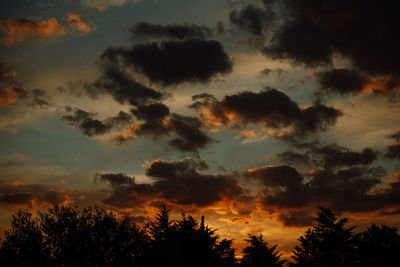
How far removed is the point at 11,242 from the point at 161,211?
3194cm

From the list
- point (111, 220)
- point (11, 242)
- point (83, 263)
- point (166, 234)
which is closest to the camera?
point (83, 263)

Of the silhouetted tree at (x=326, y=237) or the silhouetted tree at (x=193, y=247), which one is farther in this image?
the silhouetted tree at (x=326, y=237)

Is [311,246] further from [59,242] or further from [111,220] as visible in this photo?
[59,242]

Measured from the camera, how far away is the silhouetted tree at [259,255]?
6831cm

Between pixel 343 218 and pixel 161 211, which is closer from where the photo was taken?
pixel 343 218

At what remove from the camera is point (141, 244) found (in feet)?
199

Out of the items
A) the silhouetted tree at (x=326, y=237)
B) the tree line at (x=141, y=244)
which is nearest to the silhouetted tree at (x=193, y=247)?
the tree line at (x=141, y=244)

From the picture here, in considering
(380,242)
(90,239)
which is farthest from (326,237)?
(90,239)

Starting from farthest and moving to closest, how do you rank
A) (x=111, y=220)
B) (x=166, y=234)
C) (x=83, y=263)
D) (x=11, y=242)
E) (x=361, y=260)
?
(x=166, y=234), (x=111, y=220), (x=11, y=242), (x=83, y=263), (x=361, y=260)

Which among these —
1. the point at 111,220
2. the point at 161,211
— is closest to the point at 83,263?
the point at 111,220

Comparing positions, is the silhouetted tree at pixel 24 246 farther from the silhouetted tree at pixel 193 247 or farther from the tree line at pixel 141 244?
the silhouetted tree at pixel 193 247

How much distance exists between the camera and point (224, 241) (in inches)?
2581

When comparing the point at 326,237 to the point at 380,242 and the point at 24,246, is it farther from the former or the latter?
the point at 24,246

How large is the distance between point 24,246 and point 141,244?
1863 cm
